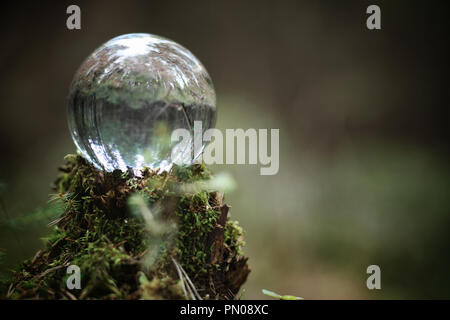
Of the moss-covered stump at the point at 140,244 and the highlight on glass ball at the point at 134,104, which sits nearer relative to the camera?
the moss-covered stump at the point at 140,244

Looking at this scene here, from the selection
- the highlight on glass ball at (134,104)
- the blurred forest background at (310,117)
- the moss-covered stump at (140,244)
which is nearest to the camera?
the moss-covered stump at (140,244)

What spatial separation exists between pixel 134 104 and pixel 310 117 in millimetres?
2546

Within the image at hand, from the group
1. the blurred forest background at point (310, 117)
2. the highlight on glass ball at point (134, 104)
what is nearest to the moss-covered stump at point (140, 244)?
the highlight on glass ball at point (134, 104)

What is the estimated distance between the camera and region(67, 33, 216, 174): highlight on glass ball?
106cm

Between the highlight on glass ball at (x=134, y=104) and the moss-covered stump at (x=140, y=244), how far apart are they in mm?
80

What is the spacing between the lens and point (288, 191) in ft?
10.5

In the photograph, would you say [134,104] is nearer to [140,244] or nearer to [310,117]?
[140,244]

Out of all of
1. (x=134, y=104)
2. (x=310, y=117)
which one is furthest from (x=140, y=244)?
(x=310, y=117)

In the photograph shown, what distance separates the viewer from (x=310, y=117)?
10.8 feet

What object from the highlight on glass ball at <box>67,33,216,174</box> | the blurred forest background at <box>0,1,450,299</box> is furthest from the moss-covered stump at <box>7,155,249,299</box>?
the blurred forest background at <box>0,1,450,299</box>

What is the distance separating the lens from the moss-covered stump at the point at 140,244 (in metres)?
0.88

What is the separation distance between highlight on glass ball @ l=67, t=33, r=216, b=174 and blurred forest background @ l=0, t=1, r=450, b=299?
198cm

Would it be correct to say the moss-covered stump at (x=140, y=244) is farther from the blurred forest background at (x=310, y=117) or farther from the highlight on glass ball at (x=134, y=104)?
the blurred forest background at (x=310, y=117)
